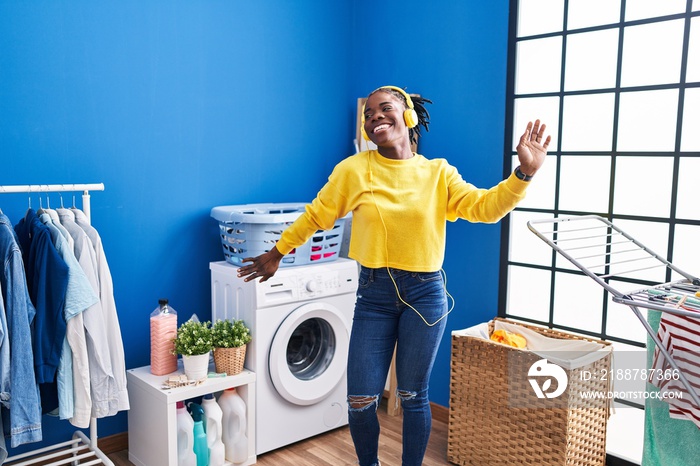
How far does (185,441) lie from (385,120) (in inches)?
59.5

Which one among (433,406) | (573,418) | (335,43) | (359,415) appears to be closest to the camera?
(359,415)

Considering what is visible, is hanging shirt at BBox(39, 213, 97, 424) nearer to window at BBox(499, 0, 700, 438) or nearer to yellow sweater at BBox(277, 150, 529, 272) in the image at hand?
yellow sweater at BBox(277, 150, 529, 272)

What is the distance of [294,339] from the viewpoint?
2.96 m

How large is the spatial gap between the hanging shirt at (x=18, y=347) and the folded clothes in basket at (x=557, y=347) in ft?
5.23

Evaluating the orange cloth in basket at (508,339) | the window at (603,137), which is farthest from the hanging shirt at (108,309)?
the window at (603,137)

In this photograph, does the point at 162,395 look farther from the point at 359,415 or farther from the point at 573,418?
the point at 573,418

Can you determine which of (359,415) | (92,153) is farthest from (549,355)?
(92,153)

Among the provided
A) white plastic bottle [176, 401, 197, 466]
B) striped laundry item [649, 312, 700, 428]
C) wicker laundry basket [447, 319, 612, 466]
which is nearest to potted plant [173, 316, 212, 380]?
white plastic bottle [176, 401, 197, 466]

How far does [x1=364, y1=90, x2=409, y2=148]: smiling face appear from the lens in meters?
1.96

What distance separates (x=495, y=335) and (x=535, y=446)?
0.46m

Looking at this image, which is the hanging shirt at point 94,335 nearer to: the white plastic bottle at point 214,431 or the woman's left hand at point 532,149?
the white plastic bottle at point 214,431

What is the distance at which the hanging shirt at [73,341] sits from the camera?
2172 millimetres

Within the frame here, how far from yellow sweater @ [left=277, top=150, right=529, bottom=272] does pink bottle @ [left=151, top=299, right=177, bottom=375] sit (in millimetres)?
955

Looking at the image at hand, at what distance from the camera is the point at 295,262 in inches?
112
